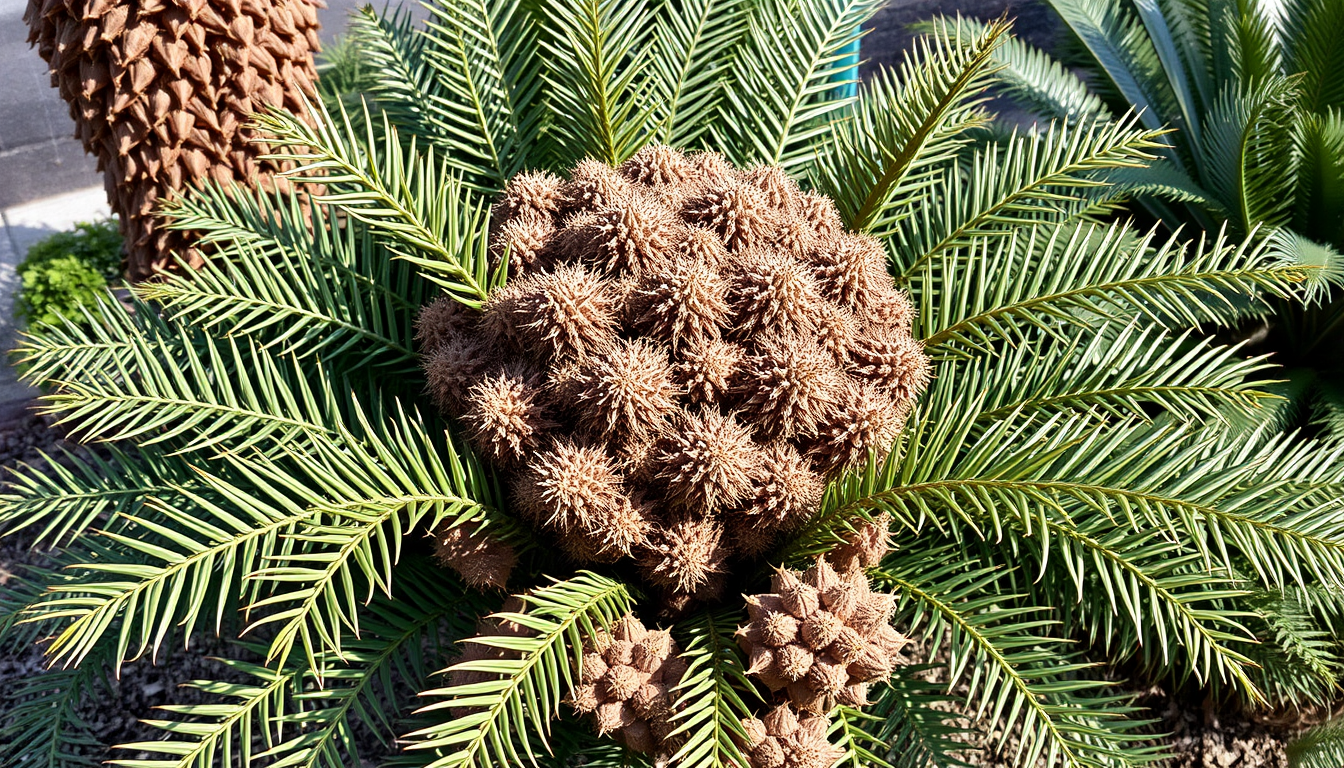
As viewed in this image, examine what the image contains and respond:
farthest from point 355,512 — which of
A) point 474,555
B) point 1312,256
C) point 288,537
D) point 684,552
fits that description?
point 1312,256

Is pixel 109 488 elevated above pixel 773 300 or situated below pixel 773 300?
below

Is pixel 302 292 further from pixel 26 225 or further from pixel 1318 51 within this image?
pixel 26 225

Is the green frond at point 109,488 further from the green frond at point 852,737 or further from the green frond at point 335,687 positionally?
the green frond at point 852,737

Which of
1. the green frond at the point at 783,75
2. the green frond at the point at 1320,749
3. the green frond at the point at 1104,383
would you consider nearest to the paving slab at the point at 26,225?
the green frond at the point at 783,75

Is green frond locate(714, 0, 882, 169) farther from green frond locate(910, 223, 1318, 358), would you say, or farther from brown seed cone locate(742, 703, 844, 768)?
brown seed cone locate(742, 703, 844, 768)

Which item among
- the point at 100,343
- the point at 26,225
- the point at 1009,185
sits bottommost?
the point at 26,225

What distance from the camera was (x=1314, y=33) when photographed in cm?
328

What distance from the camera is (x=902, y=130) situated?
2176 millimetres

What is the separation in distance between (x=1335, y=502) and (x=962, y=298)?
873mm

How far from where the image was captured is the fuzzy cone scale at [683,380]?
192cm

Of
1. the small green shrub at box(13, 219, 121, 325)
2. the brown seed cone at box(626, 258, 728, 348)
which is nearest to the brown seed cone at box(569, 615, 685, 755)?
the brown seed cone at box(626, 258, 728, 348)

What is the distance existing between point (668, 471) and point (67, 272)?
124 inches

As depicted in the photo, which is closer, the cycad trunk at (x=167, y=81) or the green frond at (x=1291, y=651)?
the green frond at (x=1291, y=651)

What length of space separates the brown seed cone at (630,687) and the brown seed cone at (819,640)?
7.6 inches
